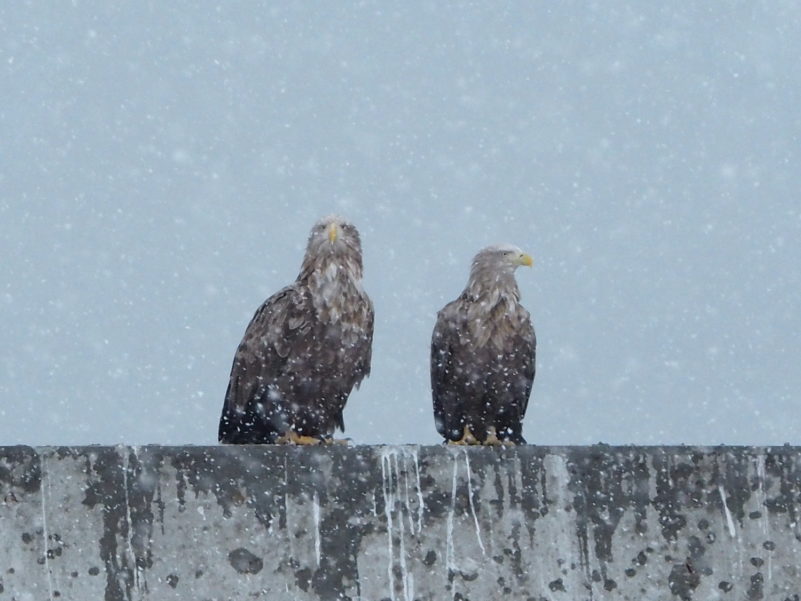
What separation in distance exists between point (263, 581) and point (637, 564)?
1.20m

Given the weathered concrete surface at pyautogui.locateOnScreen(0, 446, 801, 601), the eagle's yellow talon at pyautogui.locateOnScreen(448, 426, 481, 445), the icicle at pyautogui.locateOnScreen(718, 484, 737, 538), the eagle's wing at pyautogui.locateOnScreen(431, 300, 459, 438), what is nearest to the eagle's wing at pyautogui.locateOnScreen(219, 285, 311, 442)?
the eagle's wing at pyautogui.locateOnScreen(431, 300, 459, 438)

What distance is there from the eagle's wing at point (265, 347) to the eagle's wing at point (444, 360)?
1.00m

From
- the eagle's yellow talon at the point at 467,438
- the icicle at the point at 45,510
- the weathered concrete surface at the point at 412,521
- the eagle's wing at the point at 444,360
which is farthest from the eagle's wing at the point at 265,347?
the icicle at the point at 45,510

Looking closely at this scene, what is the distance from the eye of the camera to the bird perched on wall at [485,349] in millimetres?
6926

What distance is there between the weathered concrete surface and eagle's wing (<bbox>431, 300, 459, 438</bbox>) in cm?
297

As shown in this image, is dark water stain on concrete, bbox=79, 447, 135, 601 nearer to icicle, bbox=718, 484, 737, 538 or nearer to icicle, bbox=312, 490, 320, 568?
icicle, bbox=312, 490, 320, 568

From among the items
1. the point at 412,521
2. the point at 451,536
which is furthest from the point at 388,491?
the point at 451,536

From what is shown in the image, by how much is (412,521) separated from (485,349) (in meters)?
3.00

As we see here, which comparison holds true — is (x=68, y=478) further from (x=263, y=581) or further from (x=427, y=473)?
(x=427, y=473)

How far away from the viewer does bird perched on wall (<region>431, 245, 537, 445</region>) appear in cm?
693

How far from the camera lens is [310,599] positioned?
393cm

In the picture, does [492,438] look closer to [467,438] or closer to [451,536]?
[467,438]

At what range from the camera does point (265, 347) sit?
640cm

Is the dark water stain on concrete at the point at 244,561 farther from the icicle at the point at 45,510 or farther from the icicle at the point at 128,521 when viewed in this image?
Result: the icicle at the point at 45,510
